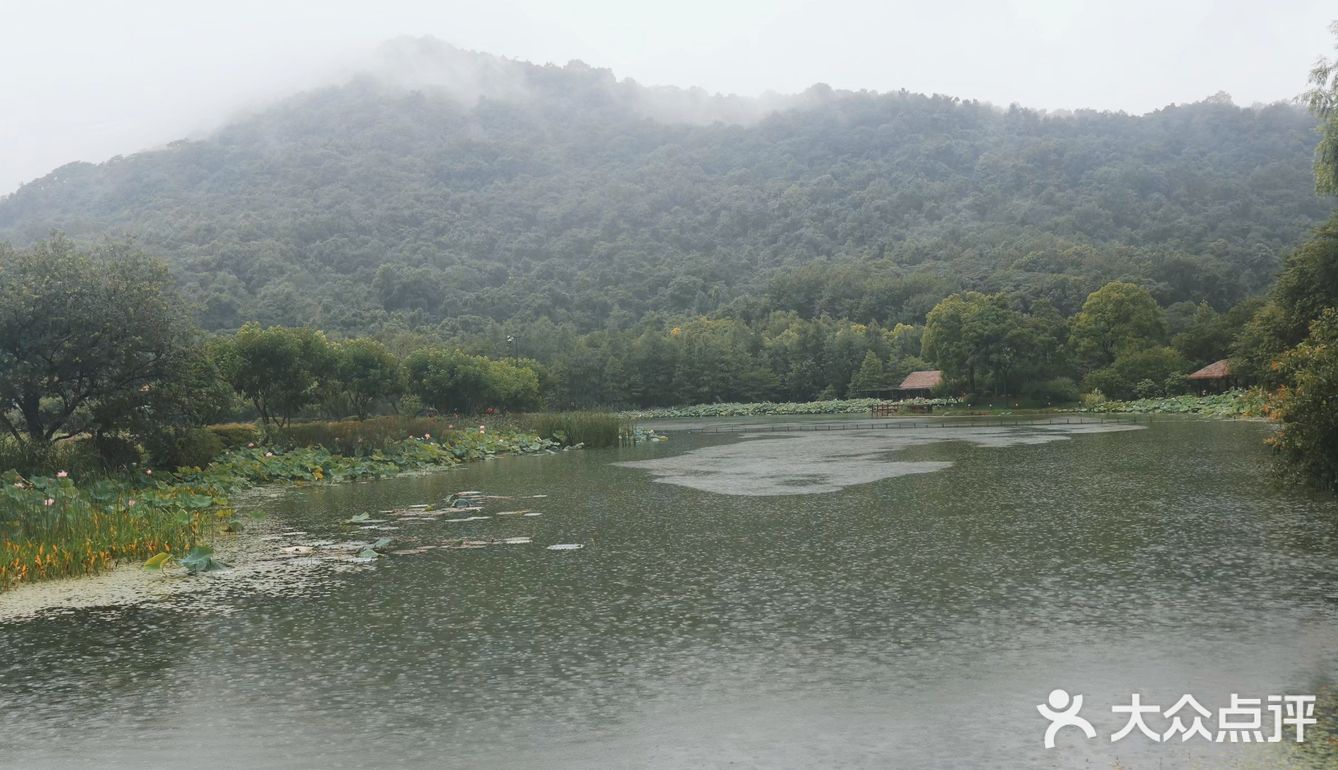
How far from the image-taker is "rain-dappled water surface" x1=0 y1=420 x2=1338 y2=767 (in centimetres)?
633

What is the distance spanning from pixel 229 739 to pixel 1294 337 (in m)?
35.1

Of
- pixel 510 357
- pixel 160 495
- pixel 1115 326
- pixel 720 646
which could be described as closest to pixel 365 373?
pixel 160 495

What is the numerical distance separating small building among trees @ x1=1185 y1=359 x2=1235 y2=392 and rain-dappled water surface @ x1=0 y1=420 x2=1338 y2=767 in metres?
60.0

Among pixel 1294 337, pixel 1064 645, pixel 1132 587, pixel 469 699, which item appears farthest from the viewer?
pixel 1294 337

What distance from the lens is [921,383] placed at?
94875 mm

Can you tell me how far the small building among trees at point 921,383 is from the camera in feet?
307

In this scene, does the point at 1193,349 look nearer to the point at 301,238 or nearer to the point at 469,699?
the point at 469,699

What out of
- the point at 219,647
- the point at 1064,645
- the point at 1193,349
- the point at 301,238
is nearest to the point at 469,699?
the point at 219,647

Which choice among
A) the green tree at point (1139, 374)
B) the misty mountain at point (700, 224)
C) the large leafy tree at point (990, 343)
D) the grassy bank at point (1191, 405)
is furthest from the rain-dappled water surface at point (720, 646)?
the misty mountain at point (700, 224)

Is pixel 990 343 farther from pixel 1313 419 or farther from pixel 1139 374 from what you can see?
pixel 1313 419

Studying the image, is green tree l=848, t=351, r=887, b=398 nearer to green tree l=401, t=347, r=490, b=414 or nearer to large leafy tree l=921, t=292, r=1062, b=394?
large leafy tree l=921, t=292, r=1062, b=394

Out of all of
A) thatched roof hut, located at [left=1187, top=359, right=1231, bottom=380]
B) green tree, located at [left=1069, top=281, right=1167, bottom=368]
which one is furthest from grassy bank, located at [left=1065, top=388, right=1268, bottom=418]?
green tree, located at [left=1069, top=281, right=1167, bottom=368]

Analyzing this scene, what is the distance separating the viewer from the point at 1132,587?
10172mm

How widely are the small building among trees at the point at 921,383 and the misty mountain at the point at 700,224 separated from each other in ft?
47.3
